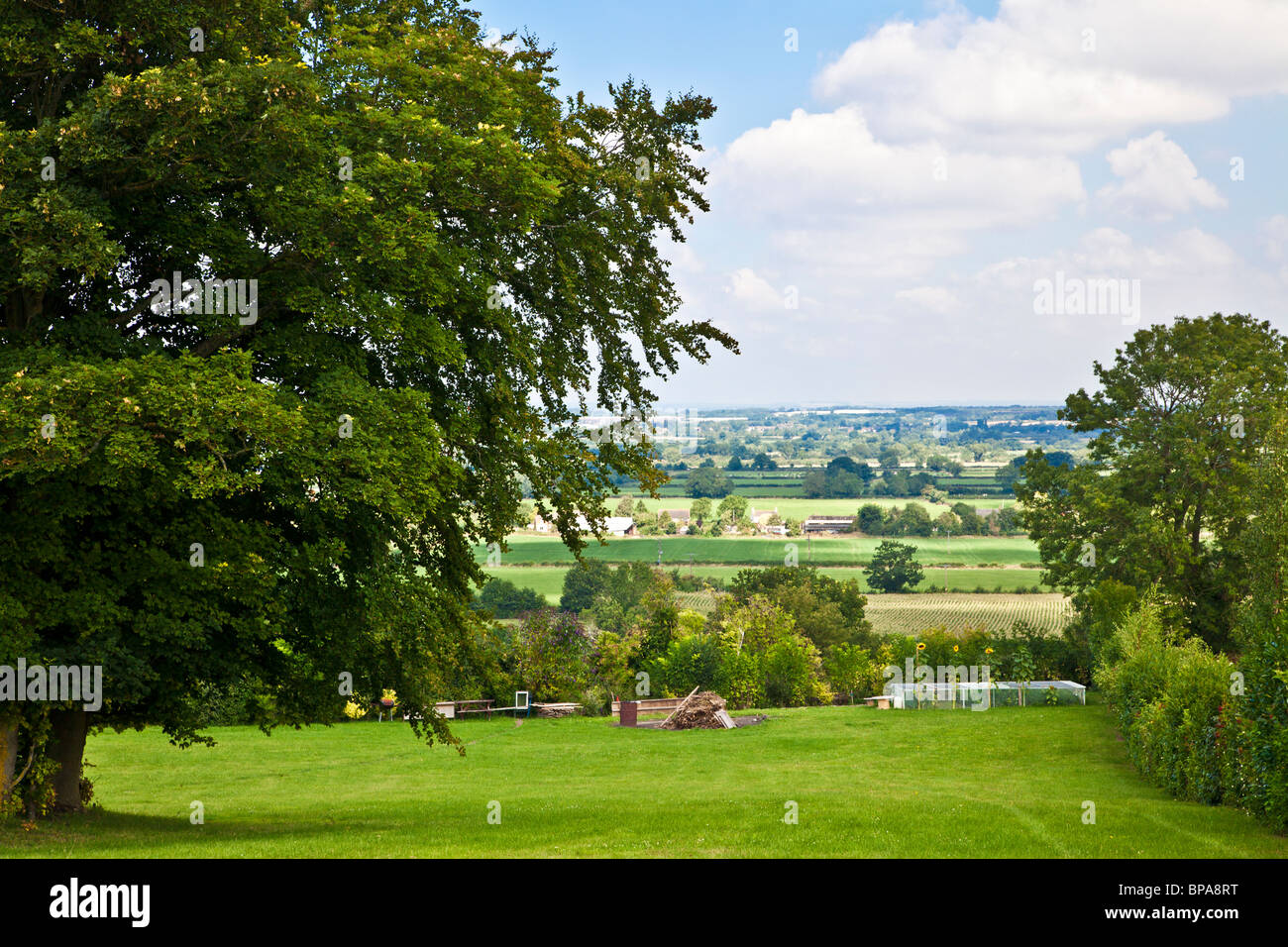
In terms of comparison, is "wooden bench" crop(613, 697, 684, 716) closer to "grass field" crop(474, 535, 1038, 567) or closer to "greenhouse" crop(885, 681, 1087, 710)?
"greenhouse" crop(885, 681, 1087, 710)

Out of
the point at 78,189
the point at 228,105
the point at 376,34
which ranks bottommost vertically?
the point at 78,189

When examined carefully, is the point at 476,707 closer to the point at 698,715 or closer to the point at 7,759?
the point at 698,715

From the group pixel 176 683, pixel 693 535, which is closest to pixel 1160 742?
pixel 176 683

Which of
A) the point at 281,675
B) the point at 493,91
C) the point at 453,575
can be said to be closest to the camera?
the point at 493,91

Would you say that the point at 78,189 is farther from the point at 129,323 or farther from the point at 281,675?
the point at 281,675

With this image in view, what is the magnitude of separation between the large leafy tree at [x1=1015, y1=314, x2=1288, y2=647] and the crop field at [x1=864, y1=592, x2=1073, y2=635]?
111 feet

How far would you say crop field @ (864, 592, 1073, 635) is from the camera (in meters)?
88.1

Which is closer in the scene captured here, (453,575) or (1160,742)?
(453,575)

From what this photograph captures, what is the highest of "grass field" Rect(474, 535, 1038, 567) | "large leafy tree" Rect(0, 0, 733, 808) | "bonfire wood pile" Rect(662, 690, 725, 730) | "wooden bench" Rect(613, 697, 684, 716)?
"large leafy tree" Rect(0, 0, 733, 808)

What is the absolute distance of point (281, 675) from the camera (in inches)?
653

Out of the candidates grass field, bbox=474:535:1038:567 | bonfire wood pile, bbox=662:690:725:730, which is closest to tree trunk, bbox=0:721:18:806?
bonfire wood pile, bbox=662:690:725:730

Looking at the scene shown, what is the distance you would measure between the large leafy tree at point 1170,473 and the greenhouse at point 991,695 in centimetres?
703

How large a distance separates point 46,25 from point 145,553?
6876mm

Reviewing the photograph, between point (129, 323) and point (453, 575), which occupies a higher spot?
point (129, 323)
